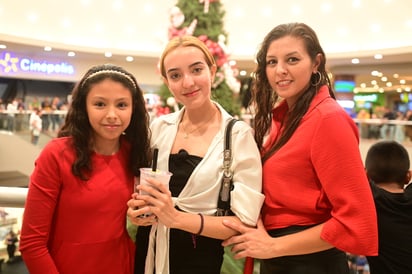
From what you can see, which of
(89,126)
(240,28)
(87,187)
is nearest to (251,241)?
(87,187)

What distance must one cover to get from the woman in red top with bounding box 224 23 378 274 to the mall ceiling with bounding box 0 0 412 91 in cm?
1072

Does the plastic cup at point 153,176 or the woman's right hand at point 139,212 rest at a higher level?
the plastic cup at point 153,176

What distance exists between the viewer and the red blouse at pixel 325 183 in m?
1.36

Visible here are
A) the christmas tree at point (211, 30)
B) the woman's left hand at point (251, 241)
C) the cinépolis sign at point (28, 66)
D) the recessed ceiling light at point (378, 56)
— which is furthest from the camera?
the cinépolis sign at point (28, 66)

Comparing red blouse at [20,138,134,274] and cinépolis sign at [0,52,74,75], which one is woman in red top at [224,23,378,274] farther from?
cinépolis sign at [0,52,74,75]

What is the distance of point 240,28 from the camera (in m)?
14.2

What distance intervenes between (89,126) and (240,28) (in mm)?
13269

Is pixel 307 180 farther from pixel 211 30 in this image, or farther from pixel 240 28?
pixel 240 28

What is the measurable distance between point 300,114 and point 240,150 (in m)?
0.28

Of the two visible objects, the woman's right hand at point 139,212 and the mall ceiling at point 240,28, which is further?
the mall ceiling at point 240,28

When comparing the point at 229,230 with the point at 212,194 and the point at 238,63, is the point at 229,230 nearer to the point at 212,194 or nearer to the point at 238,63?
the point at 212,194

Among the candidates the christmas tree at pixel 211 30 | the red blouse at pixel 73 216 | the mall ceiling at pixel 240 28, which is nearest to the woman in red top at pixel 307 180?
the red blouse at pixel 73 216

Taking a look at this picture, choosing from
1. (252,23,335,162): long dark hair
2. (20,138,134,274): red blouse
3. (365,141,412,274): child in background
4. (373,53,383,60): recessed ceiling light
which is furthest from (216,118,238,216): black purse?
(373,53,383,60): recessed ceiling light

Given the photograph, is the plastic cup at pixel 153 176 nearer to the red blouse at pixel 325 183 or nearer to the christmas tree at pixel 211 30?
the red blouse at pixel 325 183
